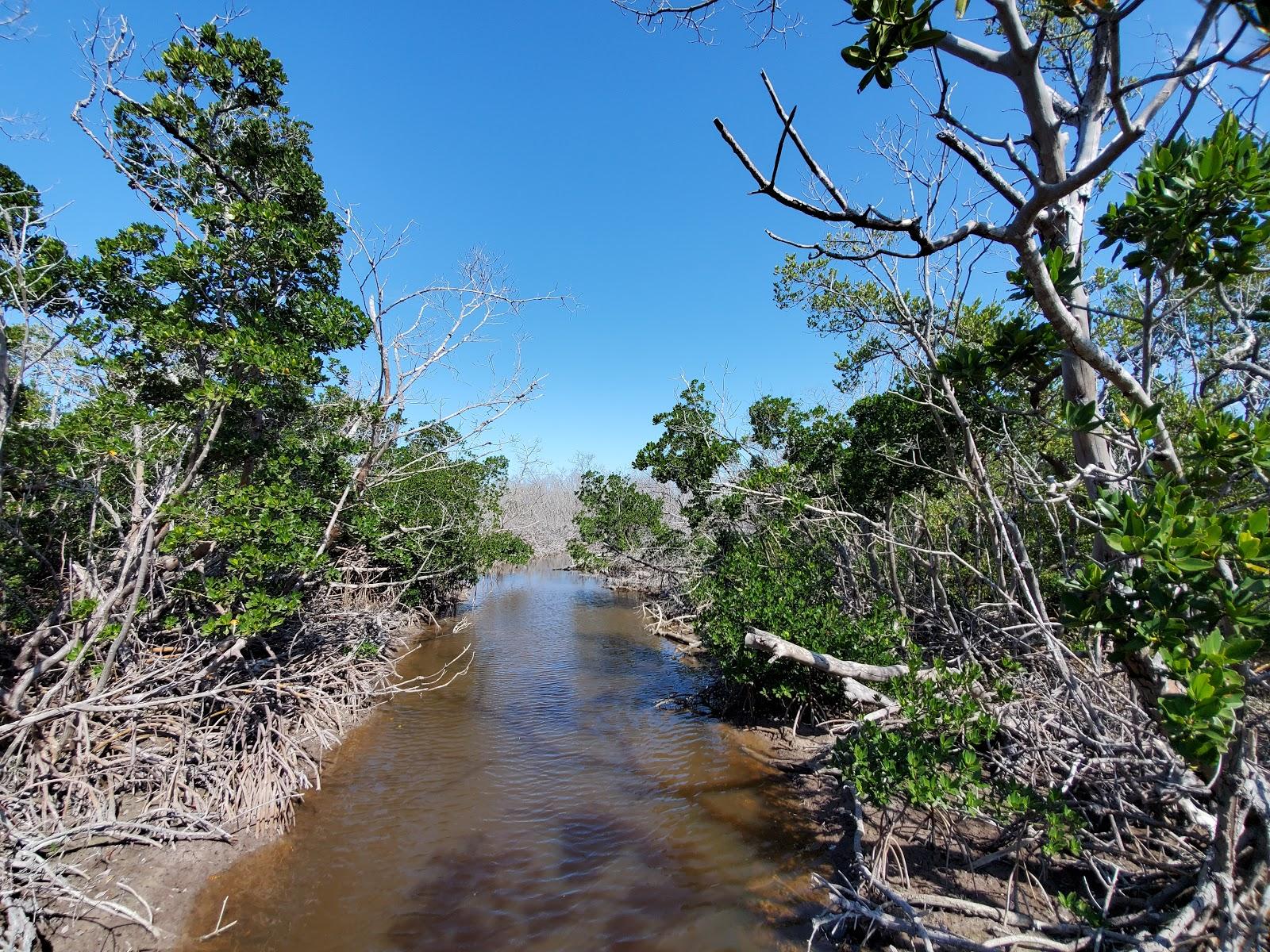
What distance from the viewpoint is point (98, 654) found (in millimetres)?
5277

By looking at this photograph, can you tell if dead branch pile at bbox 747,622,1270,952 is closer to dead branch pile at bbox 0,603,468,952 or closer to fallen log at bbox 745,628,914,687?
fallen log at bbox 745,628,914,687

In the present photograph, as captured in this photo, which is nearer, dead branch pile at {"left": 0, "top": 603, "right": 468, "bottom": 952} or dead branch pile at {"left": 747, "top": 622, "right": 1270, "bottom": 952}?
dead branch pile at {"left": 747, "top": 622, "right": 1270, "bottom": 952}

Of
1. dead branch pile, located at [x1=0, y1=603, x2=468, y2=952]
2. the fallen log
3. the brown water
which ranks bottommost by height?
Result: the brown water

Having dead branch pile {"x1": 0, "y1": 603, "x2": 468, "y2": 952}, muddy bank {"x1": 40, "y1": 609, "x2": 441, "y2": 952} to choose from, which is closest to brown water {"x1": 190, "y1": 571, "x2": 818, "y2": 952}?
muddy bank {"x1": 40, "y1": 609, "x2": 441, "y2": 952}

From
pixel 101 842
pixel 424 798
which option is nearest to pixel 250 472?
pixel 101 842

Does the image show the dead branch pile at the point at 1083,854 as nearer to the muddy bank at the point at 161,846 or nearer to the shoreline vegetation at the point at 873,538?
the shoreline vegetation at the point at 873,538

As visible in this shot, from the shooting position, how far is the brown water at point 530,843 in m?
4.23

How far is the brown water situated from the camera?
4.23 m

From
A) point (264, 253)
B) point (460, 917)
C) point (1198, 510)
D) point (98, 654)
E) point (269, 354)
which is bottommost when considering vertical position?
point (460, 917)

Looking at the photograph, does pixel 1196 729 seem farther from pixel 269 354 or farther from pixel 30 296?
pixel 30 296

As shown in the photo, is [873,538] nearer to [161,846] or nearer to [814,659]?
[814,659]

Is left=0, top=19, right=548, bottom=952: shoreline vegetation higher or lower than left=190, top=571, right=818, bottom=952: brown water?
higher

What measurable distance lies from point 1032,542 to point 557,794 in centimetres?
773

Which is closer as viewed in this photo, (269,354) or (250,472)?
(269,354)
